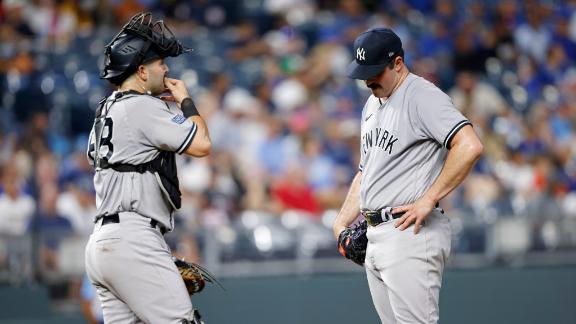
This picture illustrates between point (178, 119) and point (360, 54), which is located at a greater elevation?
point (360, 54)

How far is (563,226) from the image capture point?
28.1 feet

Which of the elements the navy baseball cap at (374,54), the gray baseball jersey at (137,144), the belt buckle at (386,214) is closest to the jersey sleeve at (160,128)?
the gray baseball jersey at (137,144)

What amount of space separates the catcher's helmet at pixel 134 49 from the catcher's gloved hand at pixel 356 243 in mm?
1199

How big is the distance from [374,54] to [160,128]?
1.01m

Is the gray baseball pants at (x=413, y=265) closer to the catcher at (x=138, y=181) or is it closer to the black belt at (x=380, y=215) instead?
the black belt at (x=380, y=215)

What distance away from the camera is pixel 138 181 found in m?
4.30

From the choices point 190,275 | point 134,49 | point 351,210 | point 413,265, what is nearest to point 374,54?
point 351,210

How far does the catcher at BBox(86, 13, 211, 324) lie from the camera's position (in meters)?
4.23

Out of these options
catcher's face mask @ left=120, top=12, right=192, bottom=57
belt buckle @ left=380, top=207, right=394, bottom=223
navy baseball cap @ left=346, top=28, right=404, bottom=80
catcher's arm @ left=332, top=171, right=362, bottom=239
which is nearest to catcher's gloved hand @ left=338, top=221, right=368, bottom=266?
catcher's arm @ left=332, top=171, right=362, bottom=239

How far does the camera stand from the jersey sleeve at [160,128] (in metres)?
4.25

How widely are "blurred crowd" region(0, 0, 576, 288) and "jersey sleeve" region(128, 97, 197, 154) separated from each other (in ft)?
12.1

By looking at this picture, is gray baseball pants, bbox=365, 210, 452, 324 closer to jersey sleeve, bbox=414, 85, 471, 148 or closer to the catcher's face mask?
jersey sleeve, bbox=414, 85, 471, 148

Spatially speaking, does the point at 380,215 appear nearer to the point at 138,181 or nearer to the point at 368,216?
the point at 368,216

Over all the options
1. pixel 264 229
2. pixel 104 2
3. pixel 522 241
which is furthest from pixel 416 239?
pixel 104 2
